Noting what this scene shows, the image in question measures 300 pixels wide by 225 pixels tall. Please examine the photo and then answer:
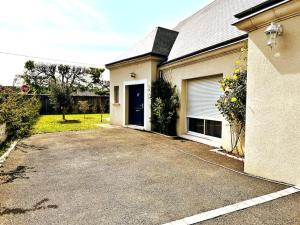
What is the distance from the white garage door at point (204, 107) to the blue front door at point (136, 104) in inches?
150

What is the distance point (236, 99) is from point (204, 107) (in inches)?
106

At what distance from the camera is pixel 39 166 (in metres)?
5.87

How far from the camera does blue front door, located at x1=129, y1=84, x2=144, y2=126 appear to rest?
13.1m

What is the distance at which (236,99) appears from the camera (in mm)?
6406

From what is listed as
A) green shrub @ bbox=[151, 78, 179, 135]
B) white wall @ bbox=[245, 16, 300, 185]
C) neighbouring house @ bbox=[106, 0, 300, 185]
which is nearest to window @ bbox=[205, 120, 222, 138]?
neighbouring house @ bbox=[106, 0, 300, 185]

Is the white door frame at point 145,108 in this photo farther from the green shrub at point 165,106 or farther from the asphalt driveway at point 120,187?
the asphalt driveway at point 120,187

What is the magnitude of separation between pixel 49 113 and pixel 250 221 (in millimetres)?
26777

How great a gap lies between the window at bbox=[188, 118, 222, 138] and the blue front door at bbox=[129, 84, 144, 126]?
397 cm

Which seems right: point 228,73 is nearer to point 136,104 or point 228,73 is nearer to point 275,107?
point 275,107

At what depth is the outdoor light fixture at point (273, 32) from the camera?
440cm

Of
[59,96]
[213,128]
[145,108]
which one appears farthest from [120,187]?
Answer: [59,96]

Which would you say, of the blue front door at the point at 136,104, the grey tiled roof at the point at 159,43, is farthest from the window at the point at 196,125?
the grey tiled roof at the point at 159,43

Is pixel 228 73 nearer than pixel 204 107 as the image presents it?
Yes

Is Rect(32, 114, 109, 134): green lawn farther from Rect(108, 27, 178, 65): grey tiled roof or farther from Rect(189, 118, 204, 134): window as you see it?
Rect(189, 118, 204, 134): window
